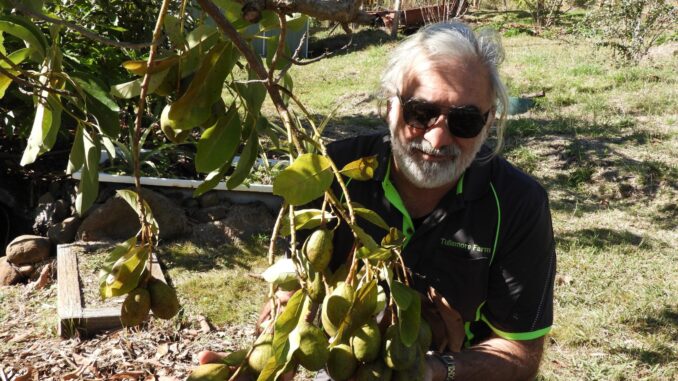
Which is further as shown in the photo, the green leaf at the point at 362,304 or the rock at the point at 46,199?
the rock at the point at 46,199

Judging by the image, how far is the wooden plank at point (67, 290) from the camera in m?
3.64

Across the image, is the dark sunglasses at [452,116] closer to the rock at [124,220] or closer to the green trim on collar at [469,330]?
the green trim on collar at [469,330]

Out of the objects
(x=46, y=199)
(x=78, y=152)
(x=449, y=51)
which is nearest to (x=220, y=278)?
(x=46, y=199)

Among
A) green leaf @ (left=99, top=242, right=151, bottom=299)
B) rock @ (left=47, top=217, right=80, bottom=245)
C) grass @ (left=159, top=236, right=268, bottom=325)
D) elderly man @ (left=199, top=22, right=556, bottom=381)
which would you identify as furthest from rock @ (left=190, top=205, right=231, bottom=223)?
green leaf @ (left=99, top=242, right=151, bottom=299)

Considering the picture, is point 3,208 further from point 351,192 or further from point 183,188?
point 351,192

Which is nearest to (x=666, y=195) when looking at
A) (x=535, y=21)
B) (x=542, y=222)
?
(x=542, y=222)

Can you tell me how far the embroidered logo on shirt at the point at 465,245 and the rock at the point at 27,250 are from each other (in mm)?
3013

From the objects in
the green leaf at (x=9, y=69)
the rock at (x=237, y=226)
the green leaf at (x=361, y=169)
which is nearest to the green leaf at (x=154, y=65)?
the green leaf at (x=361, y=169)

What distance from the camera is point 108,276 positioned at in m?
1.28

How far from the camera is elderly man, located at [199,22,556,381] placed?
2.29 metres

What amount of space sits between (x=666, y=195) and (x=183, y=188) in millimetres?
3761

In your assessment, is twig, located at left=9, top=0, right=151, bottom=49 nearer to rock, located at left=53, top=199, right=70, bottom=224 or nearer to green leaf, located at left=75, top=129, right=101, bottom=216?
green leaf, located at left=75, top=129, right=101, bottom=216

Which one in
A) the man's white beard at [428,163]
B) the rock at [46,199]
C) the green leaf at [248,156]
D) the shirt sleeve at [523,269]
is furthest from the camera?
the rock at [46,199]

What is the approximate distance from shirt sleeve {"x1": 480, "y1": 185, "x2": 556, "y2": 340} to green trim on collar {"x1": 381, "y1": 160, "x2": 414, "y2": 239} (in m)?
0.31
